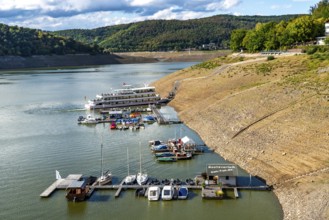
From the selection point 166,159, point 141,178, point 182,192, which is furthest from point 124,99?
point 182,192

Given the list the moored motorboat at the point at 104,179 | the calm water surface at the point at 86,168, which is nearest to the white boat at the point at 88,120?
the calm water surface at the point at 86,168

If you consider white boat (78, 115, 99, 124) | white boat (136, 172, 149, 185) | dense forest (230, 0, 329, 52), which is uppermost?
dense forest (230, 0, 329, 52)

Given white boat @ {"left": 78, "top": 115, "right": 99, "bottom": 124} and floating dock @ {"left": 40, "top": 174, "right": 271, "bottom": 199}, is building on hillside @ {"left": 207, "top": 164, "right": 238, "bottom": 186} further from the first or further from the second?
white boat @ {"left": 78, "top": 115, "right": 99, "bottom": 124}

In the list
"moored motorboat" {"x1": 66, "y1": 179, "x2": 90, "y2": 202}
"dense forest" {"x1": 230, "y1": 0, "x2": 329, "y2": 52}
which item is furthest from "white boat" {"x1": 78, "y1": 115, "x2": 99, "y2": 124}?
"dense forest" {"x1": 230, "y1": 0, "x2": 329, "y2": 52}

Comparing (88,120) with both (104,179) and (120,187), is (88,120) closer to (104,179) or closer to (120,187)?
(104,179)

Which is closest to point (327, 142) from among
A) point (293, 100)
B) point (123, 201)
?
point (293, 100)

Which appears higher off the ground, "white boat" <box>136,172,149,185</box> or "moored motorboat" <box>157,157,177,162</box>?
"white boat" <box>136,172,149,185</box>
